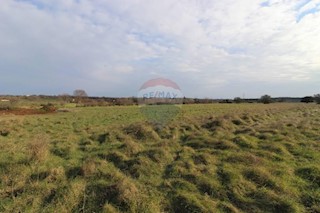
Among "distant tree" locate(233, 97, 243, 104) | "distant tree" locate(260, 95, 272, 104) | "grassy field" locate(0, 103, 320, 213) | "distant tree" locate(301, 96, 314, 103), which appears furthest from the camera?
"distant tree" locate(233, 97, 243, 104)

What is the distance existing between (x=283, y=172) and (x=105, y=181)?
4.22 m

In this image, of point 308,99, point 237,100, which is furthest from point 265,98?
point 308,99

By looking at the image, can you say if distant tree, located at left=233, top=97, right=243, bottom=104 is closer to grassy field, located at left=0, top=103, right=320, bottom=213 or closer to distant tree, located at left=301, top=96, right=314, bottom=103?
distant tree, located at left=301, top=96, right=314, bottom=103

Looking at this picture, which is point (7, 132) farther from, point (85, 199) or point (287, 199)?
point (287, 199)

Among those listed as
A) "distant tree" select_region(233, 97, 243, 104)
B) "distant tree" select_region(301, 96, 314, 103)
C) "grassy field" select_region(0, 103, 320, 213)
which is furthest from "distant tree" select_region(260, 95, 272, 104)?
"grassy field" select_region(0, 103, 320, 213)

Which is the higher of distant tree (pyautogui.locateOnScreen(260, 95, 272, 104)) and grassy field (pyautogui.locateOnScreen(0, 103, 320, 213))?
distant tree (pyautogui.locateOnScreen(260, 95, 272, 104))

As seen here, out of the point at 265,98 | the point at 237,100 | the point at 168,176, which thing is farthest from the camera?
the point at 237,100

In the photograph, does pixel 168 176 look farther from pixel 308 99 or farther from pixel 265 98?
pixel 265 98

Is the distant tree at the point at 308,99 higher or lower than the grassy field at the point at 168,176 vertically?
higher

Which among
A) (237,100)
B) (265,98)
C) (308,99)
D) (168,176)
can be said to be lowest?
(168,176)

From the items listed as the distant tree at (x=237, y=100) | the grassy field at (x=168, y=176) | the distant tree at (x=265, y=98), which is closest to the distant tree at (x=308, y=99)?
the distant tree at (x=265, y=98)

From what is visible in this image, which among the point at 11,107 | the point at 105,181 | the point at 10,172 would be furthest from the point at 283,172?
the point at 11,107

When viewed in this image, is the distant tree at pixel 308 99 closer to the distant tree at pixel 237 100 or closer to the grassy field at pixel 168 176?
the distant tree at pixel 237 100

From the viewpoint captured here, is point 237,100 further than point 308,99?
Yes
